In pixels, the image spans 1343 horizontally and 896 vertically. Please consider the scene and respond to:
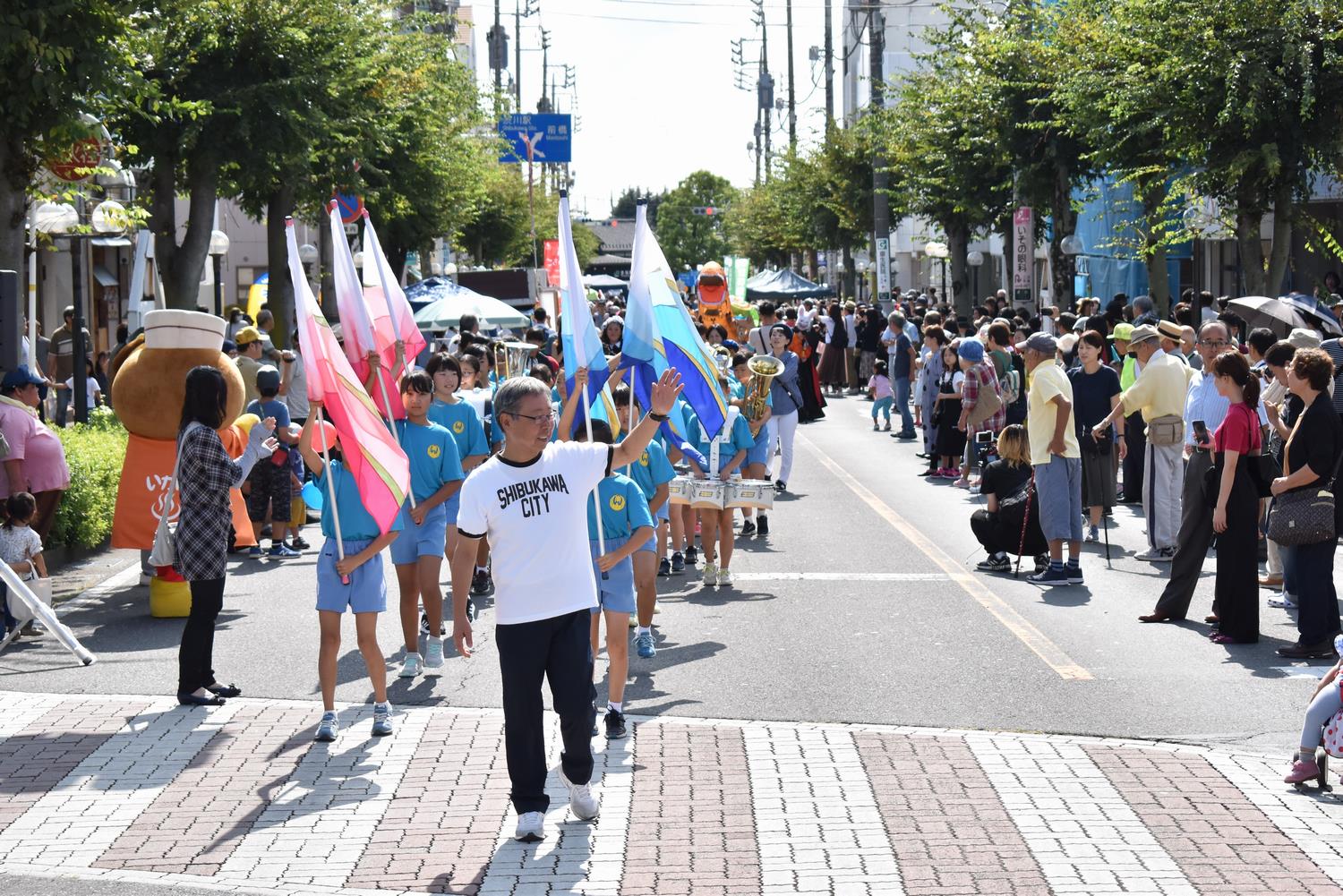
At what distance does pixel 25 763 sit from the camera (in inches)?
327

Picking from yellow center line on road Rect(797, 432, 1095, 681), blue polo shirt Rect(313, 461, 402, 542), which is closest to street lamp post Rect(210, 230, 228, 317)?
yellow center line on road Rect(797, 432, 1095, 681)

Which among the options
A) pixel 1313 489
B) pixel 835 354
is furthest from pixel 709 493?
pixel 835 354

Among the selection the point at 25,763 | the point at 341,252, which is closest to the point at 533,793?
the point at 25,763

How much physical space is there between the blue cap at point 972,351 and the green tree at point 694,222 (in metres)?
125

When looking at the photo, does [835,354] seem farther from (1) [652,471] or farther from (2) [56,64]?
(1) [652,471]

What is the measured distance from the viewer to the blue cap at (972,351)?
18.0m

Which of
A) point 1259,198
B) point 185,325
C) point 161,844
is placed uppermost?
point 1259,198

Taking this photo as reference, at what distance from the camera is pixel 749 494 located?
41.6 feet

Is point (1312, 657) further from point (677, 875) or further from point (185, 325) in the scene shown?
point (185, 325)

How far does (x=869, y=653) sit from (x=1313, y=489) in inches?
110

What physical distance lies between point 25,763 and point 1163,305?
24.4 m

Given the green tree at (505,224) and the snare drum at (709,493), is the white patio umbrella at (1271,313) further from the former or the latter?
the green tree at (505,224)

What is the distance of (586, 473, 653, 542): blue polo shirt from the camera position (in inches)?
349

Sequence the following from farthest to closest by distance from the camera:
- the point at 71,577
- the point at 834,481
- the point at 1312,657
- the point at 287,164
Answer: the point at 287,164 → the point at 834,481 → the point at 71,577 → the point at 1312,657
